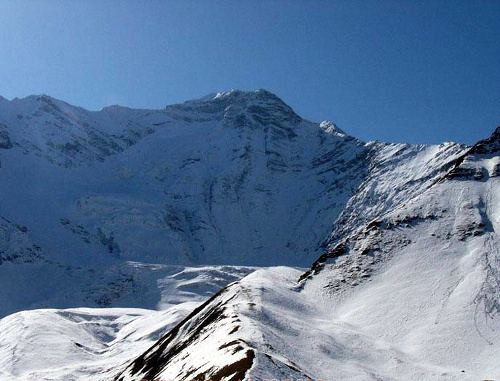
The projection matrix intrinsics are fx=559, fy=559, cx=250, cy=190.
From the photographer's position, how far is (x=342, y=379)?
43188 mm

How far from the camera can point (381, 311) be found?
6238 cm

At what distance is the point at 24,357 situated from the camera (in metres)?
113

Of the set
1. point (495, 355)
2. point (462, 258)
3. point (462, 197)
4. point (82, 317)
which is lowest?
point (82, 317)

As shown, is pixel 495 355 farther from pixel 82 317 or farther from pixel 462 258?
pixel 82 317

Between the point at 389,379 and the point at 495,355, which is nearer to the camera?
the point at 389,379

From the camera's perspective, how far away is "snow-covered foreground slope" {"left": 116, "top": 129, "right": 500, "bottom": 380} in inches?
1791

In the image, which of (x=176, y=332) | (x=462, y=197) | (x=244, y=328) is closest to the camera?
(x=244, y=328)

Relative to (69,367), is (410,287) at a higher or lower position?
higher

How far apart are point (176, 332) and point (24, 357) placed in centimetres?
5661

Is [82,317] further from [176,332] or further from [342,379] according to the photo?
[342,379]

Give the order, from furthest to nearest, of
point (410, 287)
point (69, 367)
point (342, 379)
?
1. point (69, 367)
2. point (410, 287)
3. point (342, 379)

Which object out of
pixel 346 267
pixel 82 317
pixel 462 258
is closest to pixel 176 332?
pixel 346 267

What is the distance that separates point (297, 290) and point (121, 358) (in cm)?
5285

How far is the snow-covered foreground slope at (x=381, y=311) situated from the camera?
4550 centimetres
